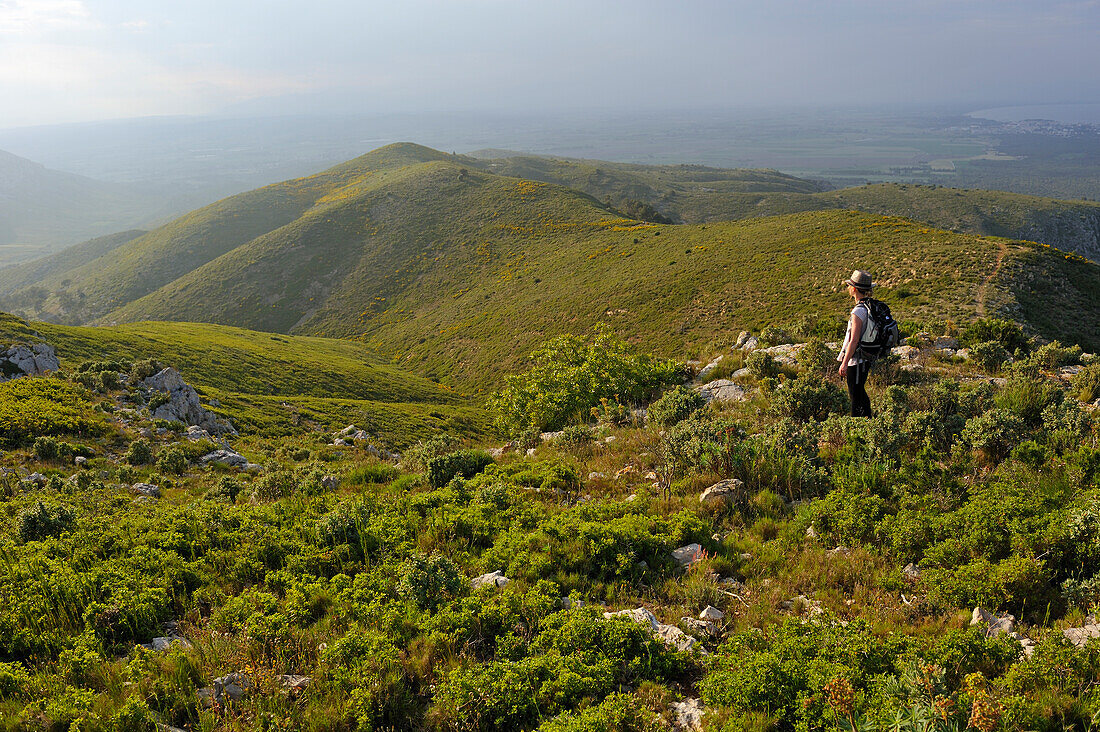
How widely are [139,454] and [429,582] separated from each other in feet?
42.6

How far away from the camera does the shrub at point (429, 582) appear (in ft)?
18.0

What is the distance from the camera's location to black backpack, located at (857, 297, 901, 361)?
28.5ft

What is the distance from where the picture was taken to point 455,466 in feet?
33.3

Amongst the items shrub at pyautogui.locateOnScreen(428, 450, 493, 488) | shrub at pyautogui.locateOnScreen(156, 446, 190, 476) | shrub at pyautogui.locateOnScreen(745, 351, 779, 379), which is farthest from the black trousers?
shrub at pyautogui.locateOnScreen(156, 446, 190, 476)

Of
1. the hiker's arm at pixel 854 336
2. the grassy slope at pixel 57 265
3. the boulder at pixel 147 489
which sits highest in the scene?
the grassy slope at pixel 57 265

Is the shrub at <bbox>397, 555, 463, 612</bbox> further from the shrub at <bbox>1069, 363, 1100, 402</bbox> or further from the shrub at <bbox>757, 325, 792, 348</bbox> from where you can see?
the shrub at <bbox>757, 325, 792, 348</bbox>

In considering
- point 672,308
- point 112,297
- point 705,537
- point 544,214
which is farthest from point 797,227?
point 112,297

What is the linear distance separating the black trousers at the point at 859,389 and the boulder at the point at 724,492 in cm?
331

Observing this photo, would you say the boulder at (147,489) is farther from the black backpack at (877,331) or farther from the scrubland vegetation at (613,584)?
the black backpack at (877,331)

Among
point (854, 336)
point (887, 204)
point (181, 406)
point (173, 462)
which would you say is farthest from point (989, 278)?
point (887, 204)

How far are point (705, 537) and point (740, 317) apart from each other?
37.2 m

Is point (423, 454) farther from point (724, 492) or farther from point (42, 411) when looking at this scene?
point (42, 411)

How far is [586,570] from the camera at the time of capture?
6215mm

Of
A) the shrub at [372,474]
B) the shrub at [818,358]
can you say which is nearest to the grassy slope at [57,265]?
the shrub at [372,474]
